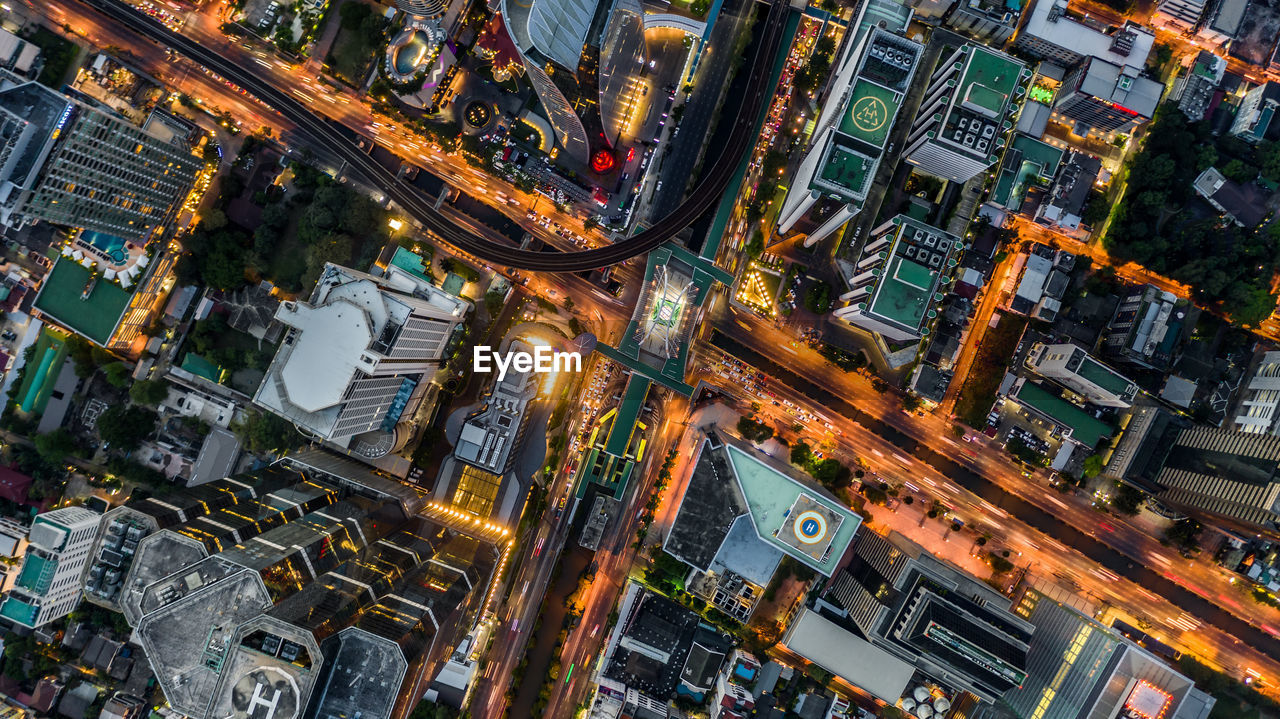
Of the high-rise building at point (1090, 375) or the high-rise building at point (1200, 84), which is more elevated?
the high-rise building at point (1200, 84)

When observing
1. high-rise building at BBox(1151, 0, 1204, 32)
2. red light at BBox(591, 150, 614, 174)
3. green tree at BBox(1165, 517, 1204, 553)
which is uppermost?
high-rise building at BBox(1151, 0, 1204, 32)

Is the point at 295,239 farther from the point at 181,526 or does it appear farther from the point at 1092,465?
the point at 1092,465

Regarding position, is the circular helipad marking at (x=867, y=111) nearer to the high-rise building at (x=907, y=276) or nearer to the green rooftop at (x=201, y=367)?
the high-rise building at (x=907, y=276)

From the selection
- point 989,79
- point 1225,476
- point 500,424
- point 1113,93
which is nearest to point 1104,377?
point 1225,476

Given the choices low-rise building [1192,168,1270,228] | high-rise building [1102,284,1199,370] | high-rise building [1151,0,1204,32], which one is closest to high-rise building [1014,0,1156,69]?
high-rise building [1151,0,1204,32]

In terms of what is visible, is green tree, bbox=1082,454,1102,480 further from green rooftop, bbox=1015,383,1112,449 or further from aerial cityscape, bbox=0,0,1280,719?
green rooftop, bbox=1015,383,1112,449

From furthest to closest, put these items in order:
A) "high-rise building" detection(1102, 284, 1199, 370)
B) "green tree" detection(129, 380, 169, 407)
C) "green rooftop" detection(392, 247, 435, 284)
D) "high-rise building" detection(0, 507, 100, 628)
A: "green rooftop" detection(392, 247, 435, 284), "green tree" detection(129, 380, 169, 407), "high-rise building" detection(1102, 284, 1199, 370), "high-rise building" detection(0, 507, 100, 628)

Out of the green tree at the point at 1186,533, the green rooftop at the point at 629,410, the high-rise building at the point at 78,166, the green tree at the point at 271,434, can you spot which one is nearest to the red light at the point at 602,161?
the green rooftop at the point at 629,410
